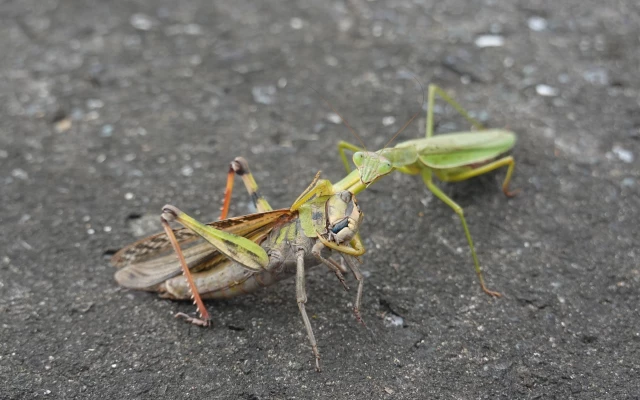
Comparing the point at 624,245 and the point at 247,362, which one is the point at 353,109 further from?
the point at 247,362

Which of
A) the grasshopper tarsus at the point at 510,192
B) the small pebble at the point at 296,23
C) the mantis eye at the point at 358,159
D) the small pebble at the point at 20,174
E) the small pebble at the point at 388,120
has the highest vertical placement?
the mantis eye at the point at 358,159

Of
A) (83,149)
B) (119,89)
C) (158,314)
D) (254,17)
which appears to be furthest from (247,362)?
(254,17)

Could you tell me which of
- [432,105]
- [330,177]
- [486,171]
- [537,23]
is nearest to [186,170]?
[330,177]

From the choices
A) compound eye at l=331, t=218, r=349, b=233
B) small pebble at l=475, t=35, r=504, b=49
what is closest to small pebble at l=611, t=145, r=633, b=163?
small pebble at l=475, t=35, r=504, b=49

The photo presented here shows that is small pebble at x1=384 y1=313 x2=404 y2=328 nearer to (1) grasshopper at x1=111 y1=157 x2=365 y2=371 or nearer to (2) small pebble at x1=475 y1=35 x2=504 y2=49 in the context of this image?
(1) grasshopper at x1=111 y1=157 x2=365 y2=371

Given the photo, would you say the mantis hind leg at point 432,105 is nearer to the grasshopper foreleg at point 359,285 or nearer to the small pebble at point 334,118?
the small pebble at point 334,118

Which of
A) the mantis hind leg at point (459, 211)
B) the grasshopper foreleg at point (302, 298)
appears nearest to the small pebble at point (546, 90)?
the mantis hind leg at point (459, 211)

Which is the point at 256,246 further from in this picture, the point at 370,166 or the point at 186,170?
the point at 186,170
